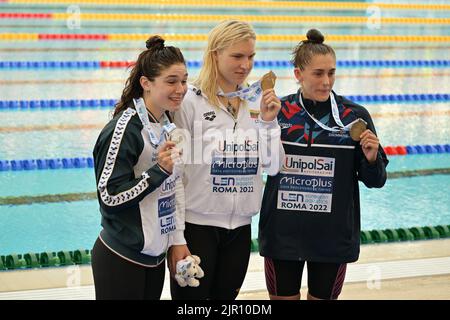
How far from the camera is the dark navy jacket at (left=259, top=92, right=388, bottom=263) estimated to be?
3.12 metres

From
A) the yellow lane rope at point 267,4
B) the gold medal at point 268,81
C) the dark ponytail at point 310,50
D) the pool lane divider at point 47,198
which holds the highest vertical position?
the dark ponytail at point 310,50

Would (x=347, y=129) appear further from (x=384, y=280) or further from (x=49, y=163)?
(x=49, y=163)

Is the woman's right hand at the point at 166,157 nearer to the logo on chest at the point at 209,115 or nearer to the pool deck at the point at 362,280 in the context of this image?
the logo on chest at the point at 209,115

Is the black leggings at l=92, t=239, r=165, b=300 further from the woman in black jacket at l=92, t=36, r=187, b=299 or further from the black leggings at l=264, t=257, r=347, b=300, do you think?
the black leggings at l=264, t=257, r=347, b=300

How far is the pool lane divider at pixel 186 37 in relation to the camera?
11781 mm

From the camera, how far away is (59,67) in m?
10.1

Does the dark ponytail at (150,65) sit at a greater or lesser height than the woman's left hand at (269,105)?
greater

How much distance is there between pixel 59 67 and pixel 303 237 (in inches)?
293

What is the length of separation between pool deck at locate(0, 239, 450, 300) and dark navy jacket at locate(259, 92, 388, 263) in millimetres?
1027

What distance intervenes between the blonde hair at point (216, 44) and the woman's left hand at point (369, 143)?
1.76 ft

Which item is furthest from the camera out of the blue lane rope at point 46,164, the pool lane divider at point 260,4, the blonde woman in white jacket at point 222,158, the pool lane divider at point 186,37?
the pool lane divider at point 260,4

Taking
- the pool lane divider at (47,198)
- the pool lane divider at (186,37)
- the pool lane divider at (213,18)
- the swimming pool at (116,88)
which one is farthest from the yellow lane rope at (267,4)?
the pool lane divider at (47,198)

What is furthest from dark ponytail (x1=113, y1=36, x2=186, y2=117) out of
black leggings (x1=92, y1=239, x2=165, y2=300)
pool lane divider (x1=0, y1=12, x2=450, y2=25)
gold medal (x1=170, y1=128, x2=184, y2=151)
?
pool lane divider (x1=0, y1=12, x2=450, y2=25)

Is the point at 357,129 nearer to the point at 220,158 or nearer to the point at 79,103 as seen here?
the point at 220,158
